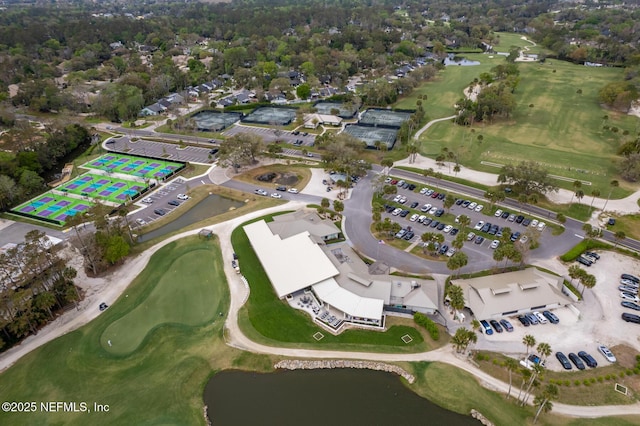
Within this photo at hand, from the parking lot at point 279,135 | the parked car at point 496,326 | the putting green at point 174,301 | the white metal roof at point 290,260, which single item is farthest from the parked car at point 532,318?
the parking lot at point 279,135

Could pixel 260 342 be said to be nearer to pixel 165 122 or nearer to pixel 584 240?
pixel 584 240

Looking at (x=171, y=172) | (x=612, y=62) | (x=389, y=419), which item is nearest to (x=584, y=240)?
(x=389, y=419)

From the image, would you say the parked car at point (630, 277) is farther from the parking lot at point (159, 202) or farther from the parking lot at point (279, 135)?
the parking lot at point (159, 202)

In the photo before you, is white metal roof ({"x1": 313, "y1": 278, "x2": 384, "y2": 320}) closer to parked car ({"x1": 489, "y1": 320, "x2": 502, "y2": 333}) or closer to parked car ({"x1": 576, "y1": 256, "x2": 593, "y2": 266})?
parked car ({"x1": 489, "y1": 320, "x2": 502, "y2": 333})

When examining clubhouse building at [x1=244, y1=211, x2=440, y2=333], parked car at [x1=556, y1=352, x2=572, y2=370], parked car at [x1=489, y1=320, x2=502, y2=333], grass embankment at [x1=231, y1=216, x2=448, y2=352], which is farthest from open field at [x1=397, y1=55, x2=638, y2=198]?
grass embankment at [x1=231, y1=216, x2=448, y2=352]

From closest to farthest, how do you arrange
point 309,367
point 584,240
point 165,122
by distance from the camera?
point 309,367 → point 584,240 → point 165,122

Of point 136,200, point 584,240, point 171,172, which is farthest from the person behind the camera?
point 171,172
